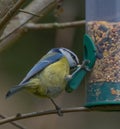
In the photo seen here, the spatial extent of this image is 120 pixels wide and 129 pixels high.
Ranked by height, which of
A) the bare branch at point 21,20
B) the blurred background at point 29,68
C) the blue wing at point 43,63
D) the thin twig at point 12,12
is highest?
the thin twig at point 12,12

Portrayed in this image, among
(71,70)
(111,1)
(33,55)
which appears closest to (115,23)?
(111,1)

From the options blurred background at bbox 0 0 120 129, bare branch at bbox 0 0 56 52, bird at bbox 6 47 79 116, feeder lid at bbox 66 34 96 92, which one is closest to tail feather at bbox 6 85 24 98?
bird at bbox 6 47 79 116

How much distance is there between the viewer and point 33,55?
6.95 meters

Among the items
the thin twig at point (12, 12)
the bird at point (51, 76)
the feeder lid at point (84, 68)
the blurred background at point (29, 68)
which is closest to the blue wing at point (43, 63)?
the bird at point (51, 76)

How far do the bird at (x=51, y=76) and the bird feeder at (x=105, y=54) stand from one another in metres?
0.15

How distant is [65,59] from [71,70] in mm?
75

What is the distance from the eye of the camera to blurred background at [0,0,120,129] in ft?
19.6

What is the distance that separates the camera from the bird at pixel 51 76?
371cm

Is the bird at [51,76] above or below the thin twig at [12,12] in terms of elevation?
below

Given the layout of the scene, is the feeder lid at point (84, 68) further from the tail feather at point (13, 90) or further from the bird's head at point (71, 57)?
the tail feather at point (13, 90)

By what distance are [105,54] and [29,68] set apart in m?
2.96

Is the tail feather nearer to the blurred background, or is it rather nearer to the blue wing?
the blue wing

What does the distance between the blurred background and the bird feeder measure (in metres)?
1.59

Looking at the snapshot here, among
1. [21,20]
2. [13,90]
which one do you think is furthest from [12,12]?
[21,20]
